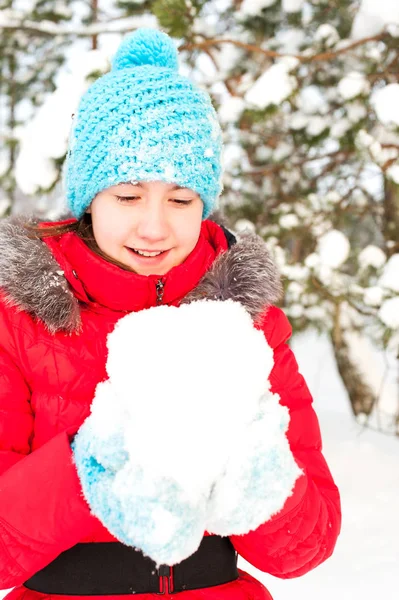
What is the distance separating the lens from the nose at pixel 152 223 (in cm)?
143

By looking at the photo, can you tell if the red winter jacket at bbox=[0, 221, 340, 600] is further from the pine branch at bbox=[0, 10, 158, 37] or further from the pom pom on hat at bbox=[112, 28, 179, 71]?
the pine branch at bbox=[0, 10, 158, 37]

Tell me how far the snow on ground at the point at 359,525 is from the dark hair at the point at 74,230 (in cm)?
179

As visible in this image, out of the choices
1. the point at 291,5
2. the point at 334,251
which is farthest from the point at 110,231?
the point at 291,5

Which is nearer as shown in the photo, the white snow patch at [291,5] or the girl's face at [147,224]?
the girl's face at [147,224]

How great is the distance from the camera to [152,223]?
1.43m

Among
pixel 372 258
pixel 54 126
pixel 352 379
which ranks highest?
pixel 54 126

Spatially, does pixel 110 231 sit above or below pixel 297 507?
above

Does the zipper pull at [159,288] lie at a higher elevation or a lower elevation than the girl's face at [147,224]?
lower

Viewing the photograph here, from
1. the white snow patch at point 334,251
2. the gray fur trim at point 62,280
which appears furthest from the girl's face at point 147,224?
the white snow patch at point 334,251

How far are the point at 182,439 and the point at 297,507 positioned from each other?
0.36 m

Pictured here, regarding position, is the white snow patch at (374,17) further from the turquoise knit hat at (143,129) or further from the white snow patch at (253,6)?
the turquoise knit hat at (143,129)

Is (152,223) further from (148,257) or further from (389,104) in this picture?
(389,104)

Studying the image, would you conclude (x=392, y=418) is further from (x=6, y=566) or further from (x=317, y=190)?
(x=6, y=566)

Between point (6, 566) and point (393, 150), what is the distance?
11.3 ft
